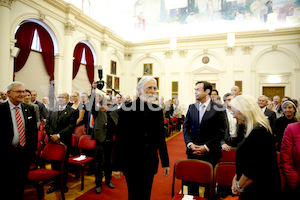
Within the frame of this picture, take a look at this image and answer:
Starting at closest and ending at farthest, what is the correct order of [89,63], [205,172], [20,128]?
1. [205,172]
2. [20,128]
3. [89,63]

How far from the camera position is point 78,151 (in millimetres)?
4957

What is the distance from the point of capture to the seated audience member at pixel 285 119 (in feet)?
12.9

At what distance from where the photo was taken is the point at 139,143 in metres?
2.18

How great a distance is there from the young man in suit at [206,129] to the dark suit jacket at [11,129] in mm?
2632

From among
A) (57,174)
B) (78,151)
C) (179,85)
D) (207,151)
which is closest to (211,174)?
(207,151)

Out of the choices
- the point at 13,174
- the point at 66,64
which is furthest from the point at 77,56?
the point at 13,174

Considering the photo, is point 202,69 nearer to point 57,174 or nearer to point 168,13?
point 168,13

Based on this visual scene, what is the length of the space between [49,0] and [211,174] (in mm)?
11266

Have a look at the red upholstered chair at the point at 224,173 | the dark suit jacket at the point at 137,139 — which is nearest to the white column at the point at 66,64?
the dark suit jacket at the point at 137,139

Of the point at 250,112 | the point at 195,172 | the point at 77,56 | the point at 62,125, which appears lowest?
the point at 195,172

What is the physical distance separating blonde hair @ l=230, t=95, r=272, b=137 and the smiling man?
940 millimetres

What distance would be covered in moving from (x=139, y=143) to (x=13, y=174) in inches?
88.3

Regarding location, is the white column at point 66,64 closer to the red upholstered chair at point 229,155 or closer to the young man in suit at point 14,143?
the young man in suit at point 14,143

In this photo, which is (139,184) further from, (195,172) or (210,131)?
(210,131)
